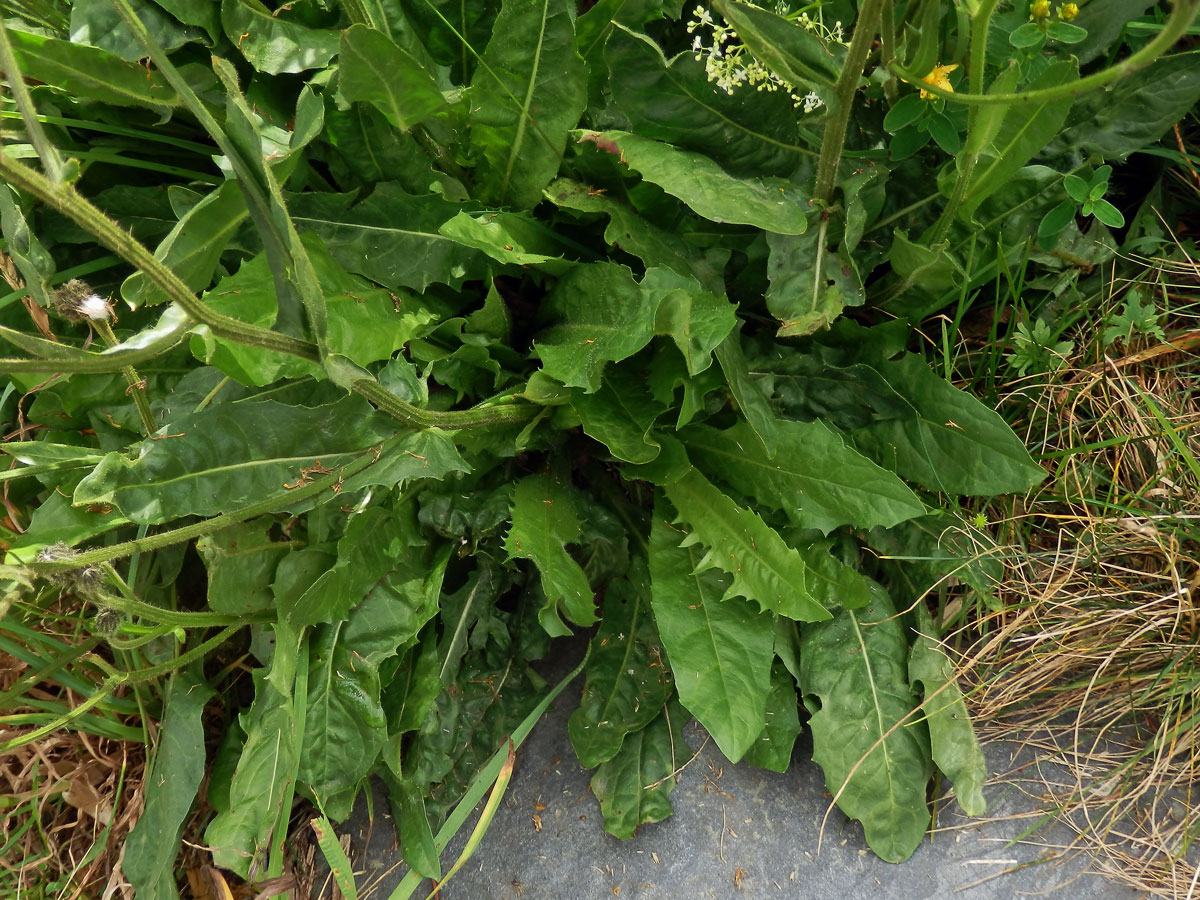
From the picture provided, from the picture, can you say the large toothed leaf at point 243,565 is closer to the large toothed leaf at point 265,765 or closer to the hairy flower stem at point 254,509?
the large toothed leaf at point 265,765

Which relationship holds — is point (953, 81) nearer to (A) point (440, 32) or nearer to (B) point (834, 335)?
(B) point (834, 335)

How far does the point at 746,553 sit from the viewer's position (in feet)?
4.92

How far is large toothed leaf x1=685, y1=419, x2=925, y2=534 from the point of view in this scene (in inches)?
56.7

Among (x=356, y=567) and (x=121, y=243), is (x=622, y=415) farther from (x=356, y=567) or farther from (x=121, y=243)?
(x=121, y=243)

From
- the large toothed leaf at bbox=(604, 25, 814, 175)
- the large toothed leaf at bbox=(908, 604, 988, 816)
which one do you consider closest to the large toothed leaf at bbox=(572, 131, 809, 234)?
the large toothed leaf at bbox=(604, 25, 814, 175)

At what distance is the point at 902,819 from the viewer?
4.97ft

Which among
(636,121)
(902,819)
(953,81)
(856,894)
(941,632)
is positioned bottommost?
(856,894)

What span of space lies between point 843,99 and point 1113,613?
0.97 meters

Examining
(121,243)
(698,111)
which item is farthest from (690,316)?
(121,243)

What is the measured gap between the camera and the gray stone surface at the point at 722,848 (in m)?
1.52

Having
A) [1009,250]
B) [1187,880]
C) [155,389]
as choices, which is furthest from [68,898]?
[1009,250]

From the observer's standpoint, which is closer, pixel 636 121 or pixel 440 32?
pixel 636 121

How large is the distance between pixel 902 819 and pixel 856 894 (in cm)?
16

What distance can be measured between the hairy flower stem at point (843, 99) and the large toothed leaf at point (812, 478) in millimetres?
396
